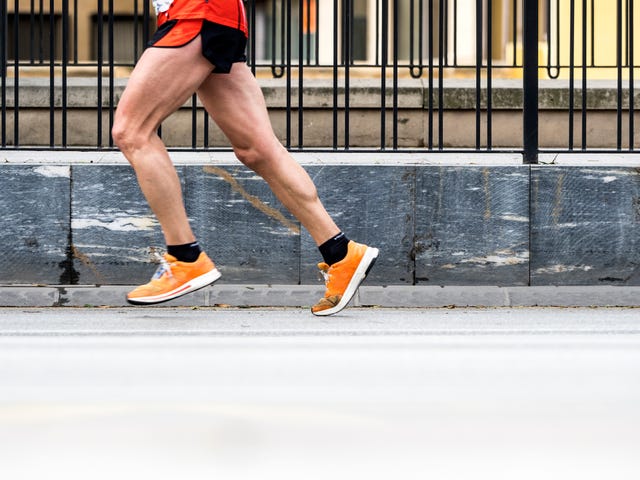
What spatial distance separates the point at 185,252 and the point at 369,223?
155 centimetres

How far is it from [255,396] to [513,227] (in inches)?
133

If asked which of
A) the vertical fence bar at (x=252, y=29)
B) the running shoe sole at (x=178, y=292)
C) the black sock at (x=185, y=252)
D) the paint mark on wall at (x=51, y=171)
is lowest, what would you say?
the running shoe sole at (x=178, y=292)

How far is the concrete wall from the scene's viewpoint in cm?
705

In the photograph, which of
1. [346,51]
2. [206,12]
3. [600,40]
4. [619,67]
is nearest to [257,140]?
[206,12]

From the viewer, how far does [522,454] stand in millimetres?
3188

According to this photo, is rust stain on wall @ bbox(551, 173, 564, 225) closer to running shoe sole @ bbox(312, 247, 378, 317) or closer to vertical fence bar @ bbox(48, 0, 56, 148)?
running shoe sole @ bbox(312, 247, 378, 317)

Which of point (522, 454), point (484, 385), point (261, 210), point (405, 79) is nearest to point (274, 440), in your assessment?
point (522, 454)

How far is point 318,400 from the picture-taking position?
3.90 metres

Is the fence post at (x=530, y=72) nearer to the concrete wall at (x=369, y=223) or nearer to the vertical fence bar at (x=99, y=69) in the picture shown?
the concrete wall at (x=369, y=223)

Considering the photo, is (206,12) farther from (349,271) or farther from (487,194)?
(487,194)

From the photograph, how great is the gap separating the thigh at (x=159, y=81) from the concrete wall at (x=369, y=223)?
57.6 inches

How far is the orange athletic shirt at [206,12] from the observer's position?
5.60 m

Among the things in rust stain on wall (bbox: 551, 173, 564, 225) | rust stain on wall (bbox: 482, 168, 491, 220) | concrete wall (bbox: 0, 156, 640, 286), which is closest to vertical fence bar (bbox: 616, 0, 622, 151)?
concrete wall (bbox: 0, 156, 640, 286)

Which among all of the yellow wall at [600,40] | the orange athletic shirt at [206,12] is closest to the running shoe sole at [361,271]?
the orange athletic shirt at [206,12]
